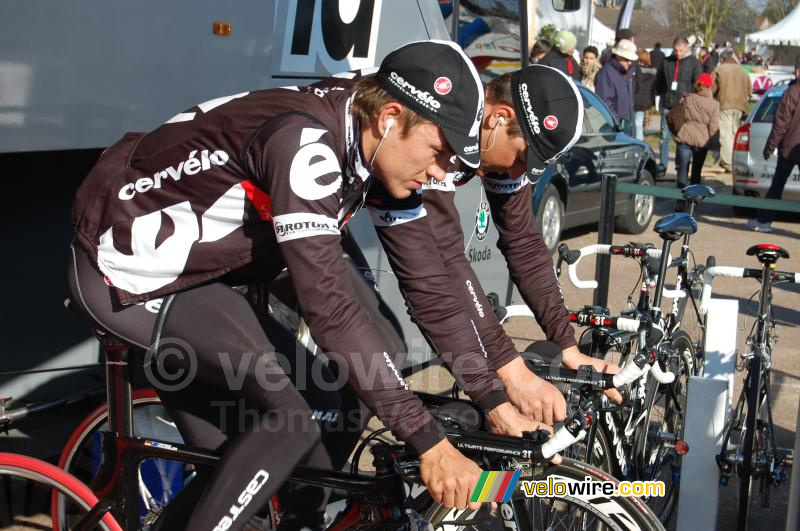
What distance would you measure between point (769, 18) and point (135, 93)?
81.4m

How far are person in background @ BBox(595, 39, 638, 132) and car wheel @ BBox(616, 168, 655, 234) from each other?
271cm

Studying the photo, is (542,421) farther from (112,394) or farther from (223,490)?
(112,394)

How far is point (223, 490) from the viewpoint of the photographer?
2.59 meters

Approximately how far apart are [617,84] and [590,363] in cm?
1202

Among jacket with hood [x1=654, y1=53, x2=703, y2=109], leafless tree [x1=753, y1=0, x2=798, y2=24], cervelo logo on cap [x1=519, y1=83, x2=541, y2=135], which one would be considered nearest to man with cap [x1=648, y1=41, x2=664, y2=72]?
jacket with hood [x1=654, y1=53, x2=703, y2=109]

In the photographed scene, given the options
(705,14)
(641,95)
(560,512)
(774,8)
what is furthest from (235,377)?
(774,8)

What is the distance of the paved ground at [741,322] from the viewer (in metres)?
4.71

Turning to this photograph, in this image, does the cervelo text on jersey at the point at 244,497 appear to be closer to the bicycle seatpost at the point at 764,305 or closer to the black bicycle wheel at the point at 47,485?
the black bicycle wheel at the point at 47,485

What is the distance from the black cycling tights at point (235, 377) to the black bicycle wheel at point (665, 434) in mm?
1873

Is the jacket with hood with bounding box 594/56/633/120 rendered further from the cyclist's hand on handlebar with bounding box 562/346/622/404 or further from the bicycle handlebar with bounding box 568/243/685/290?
the cyclist's hand on handlebar with bounding box 562/346/622/404

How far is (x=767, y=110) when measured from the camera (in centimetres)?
1280

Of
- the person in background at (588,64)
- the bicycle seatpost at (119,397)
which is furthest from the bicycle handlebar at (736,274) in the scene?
the person in background at (588,64)

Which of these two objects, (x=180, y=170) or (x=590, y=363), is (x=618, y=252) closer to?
(x=590, y=363)

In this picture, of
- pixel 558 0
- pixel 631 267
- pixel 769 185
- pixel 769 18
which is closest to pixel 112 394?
pixel 558 0
